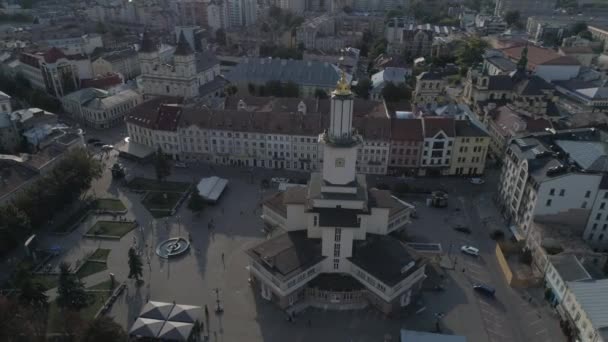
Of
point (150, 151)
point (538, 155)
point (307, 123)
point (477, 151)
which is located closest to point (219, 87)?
point (150, 151)

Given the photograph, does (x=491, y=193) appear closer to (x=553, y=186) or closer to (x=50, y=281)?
(x=553, y=186)

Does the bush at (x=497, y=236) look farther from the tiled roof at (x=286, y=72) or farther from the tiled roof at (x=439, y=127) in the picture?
the tiled roof at (x=286, y=72)

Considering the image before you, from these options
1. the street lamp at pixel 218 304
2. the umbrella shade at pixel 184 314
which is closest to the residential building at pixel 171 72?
the street lamp at pixel 218 304

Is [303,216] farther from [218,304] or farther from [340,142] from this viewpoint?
[218,304]

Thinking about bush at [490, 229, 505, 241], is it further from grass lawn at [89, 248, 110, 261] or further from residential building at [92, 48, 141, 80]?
residential building at [92, 48, 141, 80]

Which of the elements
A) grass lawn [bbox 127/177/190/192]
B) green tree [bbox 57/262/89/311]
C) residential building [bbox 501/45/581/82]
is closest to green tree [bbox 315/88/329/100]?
grass lawn [bbox 127/177/190/192]
